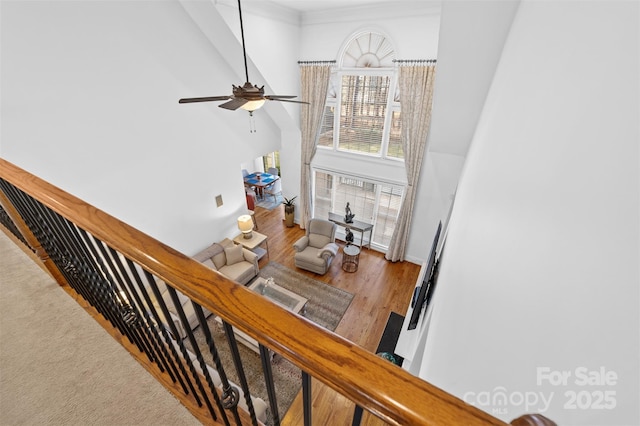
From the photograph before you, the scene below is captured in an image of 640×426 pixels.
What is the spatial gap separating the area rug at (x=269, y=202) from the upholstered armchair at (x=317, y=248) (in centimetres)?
277

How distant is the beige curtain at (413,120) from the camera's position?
4.43m

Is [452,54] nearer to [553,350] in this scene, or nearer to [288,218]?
[553,350]

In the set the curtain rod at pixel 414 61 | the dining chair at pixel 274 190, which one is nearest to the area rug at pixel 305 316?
the dining chair at pixel 274 190

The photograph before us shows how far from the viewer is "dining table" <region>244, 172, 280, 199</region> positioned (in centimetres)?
A: 862

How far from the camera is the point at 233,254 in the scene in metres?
5.24

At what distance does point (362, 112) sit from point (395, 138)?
0.87 meters

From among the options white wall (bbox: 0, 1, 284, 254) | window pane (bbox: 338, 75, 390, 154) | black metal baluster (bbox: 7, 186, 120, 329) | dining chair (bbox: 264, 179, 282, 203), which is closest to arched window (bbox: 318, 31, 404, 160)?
window pane (bbox: 338, 75, 390, 154)

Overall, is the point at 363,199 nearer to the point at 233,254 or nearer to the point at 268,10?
the point at 233,254

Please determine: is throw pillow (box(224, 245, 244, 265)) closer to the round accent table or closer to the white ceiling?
the round accent table

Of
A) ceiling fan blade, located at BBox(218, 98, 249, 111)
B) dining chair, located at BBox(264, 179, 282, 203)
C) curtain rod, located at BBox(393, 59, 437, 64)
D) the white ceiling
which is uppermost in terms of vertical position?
the white ceiling

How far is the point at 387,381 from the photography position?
1.37 feet

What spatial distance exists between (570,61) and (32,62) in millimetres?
4528

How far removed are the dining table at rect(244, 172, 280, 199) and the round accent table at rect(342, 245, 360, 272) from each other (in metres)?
4.10

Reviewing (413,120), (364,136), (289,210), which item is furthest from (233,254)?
(413,120)
